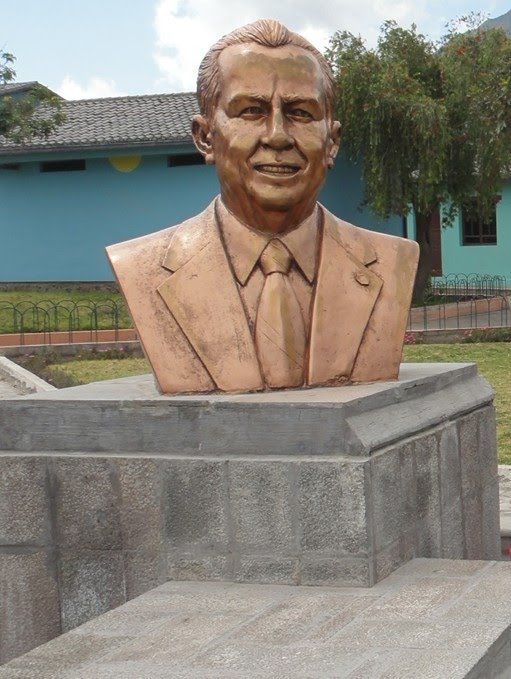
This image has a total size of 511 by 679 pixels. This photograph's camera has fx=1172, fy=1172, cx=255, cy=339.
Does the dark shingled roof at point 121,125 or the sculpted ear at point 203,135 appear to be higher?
the dark shingled roof at point 121,125

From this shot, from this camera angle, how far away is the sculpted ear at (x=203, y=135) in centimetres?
463

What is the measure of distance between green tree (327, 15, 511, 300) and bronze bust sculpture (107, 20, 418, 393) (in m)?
12.8

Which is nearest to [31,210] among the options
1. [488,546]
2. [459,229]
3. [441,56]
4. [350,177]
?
[350,177]

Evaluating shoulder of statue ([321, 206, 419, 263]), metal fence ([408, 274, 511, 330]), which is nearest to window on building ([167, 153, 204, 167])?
metal fence ([408, 274, 511, 330])

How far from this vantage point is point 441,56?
2020cm

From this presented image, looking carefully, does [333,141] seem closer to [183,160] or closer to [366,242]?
[366,242]

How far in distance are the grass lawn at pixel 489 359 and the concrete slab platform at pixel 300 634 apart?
510 cm

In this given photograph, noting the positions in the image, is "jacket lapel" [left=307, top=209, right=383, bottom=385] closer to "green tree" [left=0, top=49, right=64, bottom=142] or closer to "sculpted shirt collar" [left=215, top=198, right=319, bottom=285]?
"sculpted shirt collar" [left=215, top=198, right=319, bottom=285]

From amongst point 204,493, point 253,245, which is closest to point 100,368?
point 253,245

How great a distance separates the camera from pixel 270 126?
4.43 metres

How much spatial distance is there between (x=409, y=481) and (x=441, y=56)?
1703 cm

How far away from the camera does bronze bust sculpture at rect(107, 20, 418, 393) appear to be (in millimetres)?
4445

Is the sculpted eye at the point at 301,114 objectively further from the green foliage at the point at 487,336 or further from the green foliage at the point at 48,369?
the green foliage at the point at 487,336

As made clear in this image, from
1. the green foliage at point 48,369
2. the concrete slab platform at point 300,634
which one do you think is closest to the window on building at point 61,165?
the green foliage at point 48,369
